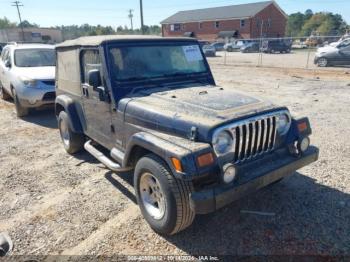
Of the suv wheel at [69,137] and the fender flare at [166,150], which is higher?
the fender flare at [166,150]

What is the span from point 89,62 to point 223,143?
2478mm

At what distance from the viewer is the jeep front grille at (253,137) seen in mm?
2969

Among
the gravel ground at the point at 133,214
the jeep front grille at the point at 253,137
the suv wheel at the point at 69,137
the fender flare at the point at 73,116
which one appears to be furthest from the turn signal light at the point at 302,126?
the suv wheel at the point at 69,137

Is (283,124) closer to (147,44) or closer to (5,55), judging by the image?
(147,44)

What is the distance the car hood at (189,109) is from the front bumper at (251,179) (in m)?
0.50

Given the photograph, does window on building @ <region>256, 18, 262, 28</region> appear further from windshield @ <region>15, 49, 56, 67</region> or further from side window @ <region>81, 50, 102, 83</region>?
side window @ <region>81, 50, 102, 83</region>

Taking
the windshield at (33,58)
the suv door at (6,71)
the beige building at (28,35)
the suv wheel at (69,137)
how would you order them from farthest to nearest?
the beige building at (28,35), the suv door at (6,71), the windshield at (33,58), the suv wheel at (69,137)

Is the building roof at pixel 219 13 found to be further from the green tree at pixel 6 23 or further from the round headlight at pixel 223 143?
the green tree at pixel 6 23

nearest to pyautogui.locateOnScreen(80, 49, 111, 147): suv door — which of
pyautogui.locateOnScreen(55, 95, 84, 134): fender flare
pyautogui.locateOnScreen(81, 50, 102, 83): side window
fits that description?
pyautogui.locateOnScreen(81, 50, 102, 83): side window

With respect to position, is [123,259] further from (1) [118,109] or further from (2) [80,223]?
(1) [118,109]

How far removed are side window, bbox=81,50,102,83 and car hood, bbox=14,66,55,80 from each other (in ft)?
12.2

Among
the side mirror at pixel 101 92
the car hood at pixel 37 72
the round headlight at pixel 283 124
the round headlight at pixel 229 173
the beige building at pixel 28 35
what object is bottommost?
the round headlight at pixel 229 173

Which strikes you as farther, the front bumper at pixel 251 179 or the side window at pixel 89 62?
the side window at pixel 89 62

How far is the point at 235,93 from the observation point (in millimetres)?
3814
